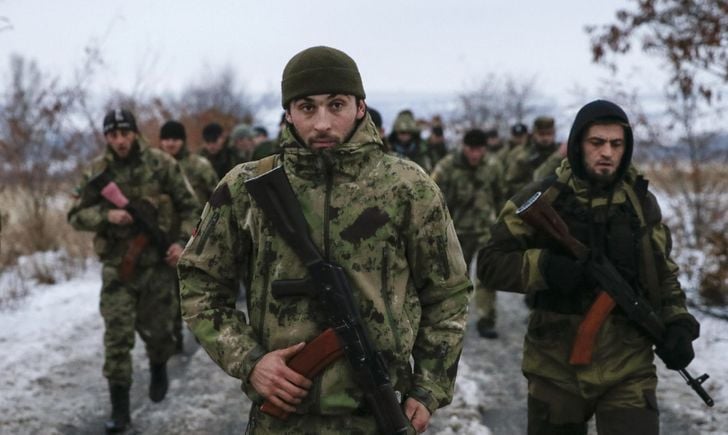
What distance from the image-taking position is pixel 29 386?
5.43 metres

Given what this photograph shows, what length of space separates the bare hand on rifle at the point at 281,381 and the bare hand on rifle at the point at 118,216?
300 centimetres

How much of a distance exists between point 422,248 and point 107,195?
3199 mm

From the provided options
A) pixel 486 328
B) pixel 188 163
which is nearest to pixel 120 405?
pixel 188 163

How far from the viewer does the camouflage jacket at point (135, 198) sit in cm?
480

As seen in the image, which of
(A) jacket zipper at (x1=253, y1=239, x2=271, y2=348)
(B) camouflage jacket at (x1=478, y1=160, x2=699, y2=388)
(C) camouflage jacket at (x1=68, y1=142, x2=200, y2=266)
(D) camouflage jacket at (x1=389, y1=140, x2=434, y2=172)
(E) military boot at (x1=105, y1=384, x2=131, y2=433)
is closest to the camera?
(A) jacket zipper at (x1=253, y1=239, x2=271, y2=348)

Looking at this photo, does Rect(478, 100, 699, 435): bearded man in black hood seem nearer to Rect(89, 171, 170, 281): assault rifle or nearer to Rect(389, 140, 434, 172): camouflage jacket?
Rect(89, 171, 170, 281): assault rifle

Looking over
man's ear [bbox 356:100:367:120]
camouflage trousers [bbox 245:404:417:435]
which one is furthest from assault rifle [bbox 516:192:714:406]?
camouflage trousers [bbox 245:404:417:435]

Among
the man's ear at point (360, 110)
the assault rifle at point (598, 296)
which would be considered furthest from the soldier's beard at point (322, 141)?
the assault rifle at point (598, 296)

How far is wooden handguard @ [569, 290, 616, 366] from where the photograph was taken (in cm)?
297

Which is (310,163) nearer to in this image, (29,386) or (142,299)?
(142,299)

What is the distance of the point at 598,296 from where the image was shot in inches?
118

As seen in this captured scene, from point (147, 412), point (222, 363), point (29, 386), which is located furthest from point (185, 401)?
point (222, 363)

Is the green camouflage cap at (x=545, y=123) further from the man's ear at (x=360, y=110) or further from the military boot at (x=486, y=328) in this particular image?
the man's ear at (x=360, y=110)

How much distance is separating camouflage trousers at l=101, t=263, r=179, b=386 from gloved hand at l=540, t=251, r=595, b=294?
2943 millimetres
